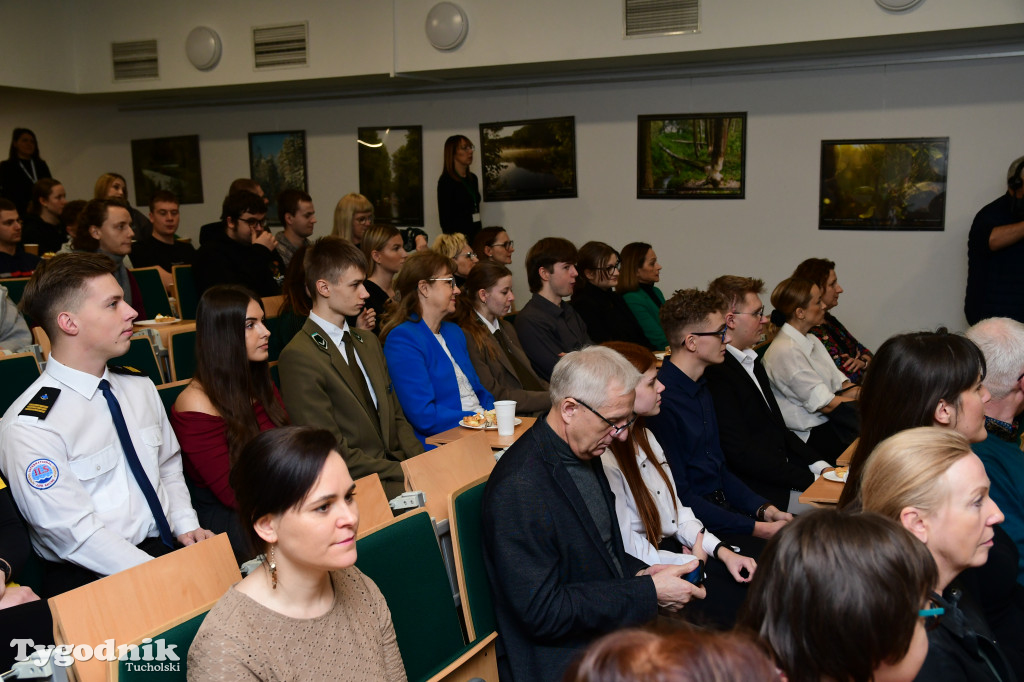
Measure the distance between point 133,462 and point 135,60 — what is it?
23.9 feet

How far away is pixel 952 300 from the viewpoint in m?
6.79

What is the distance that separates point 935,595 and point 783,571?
59 cm

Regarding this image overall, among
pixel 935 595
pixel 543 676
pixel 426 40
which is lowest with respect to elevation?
pixel 543 676

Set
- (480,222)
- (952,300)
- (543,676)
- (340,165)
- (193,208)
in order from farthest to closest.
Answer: (193,208) < (340,165) < (480,222) < (952,300) < (543,676)

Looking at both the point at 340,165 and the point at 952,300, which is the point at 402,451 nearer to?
the point at 952,300

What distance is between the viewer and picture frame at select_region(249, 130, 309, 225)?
29.3 ft

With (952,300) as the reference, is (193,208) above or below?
above

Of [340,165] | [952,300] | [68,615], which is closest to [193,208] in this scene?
[340,165]

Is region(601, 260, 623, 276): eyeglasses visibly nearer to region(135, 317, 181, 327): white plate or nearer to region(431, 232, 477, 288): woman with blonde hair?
region(431, 232, 477, 288): woman with blonde hair

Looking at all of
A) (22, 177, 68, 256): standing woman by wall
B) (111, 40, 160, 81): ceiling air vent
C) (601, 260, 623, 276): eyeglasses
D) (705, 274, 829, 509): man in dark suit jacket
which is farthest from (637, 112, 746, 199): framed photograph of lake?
(22, 177, 68, 256): standing woman by wall

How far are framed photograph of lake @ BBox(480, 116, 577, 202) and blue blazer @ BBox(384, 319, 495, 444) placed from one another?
410cm

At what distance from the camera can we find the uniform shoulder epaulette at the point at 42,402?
2.37 metres

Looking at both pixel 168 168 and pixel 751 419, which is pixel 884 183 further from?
pixel 168 168

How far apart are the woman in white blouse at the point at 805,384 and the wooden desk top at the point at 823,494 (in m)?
1.53
